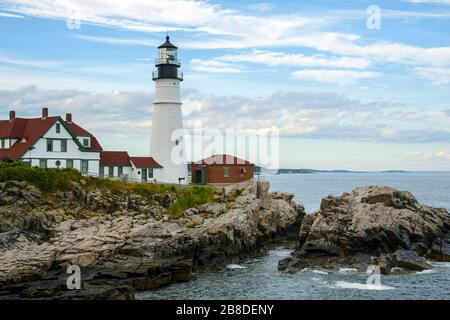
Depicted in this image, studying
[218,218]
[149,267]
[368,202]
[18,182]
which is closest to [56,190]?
[18,182]

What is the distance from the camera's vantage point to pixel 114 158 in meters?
53.6

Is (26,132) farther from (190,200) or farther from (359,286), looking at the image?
(359,286)

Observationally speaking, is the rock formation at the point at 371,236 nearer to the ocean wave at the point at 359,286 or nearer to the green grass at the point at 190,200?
the ocean wave at the point at 359,286

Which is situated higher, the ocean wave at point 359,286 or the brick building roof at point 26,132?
the brick building roof at point 26,132

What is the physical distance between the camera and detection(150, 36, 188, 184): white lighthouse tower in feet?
173

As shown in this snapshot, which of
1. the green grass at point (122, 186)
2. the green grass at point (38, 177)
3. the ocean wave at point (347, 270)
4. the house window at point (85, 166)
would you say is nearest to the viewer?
the ocean wave at point (347, 270)

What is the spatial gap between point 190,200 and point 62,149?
43.5ft

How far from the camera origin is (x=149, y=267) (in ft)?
93.6

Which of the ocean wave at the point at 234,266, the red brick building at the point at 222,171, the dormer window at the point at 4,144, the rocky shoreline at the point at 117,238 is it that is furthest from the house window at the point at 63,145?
the ocean wave at the point at 234,266

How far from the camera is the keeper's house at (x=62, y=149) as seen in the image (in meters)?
48.1

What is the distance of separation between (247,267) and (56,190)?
16070mm

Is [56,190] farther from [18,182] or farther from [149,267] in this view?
[149,267]

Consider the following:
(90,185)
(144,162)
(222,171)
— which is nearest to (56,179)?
(90,185)

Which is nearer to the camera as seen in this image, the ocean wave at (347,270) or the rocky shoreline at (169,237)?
the rocky shoreline at (169,237)
